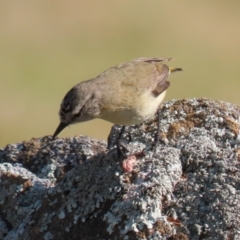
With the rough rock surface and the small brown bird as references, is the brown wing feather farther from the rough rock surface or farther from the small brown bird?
the rough rock surface

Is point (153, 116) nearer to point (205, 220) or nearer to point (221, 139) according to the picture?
point (221, 139)

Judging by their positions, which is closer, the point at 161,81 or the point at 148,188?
the point at 148,188

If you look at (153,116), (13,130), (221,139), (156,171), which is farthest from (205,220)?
(13,130)

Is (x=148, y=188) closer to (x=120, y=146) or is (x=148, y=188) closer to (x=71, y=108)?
(x=120, y=146)

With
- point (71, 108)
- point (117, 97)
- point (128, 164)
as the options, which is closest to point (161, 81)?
point (117, 97)

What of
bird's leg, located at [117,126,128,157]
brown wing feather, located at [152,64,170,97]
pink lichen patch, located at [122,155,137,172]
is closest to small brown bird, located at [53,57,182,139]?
brown wing feather, located at [152,64,170,97]

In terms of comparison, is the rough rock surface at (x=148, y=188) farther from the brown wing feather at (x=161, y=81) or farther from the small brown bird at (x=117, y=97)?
the brown wing feather at (x=161, y=81)
